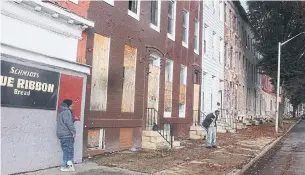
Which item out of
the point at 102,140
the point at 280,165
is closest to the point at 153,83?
the point at 102,140

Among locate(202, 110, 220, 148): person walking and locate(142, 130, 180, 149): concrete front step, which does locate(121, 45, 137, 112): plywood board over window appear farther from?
locate(202, 110, 220, 148): person walking

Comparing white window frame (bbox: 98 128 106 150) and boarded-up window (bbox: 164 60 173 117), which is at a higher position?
boarded-up window (bbox: 164 60 173 117)

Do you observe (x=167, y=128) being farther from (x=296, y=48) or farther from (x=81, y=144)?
(x=296, y=48)

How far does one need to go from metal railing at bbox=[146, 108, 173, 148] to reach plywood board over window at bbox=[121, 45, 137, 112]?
1482 mm

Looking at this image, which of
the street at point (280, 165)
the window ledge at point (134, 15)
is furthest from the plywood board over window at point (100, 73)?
the street at point (280, 165)

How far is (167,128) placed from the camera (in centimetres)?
1770

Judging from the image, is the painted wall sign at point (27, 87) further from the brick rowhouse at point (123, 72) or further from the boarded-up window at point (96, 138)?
the boarded-up window at point (96, 138)

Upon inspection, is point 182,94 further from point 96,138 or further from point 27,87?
point 27,87

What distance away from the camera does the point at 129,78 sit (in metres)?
14.3

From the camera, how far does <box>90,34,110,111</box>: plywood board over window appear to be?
1223cm

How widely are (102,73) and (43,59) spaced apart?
3.47 m

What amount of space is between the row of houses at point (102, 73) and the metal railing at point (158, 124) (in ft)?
0.14

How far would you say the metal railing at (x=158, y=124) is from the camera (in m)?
15.4

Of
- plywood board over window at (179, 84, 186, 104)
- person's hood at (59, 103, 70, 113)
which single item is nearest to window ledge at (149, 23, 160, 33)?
plywood board over window at (179, 84, 186, 104)
